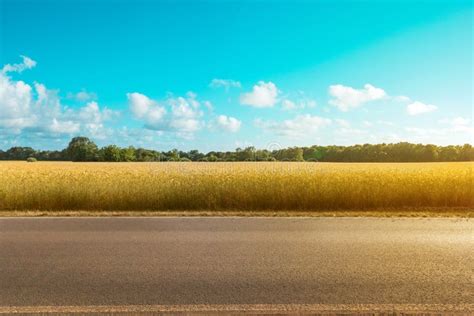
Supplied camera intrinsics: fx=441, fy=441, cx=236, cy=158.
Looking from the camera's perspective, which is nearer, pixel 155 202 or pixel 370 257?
pixel 370 257

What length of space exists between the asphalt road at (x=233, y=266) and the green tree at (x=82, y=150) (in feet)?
163

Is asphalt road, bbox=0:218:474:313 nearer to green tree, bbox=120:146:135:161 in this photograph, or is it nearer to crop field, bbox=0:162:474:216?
crop field, bbox=0:162:474:216

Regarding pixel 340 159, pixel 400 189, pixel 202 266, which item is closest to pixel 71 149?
pixel 340 159

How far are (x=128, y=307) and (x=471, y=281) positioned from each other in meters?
4.41

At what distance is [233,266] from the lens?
645 cm

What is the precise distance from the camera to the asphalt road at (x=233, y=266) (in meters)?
5.11

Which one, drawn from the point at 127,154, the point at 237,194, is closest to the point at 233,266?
the point at 237,194

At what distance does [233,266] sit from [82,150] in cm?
5525

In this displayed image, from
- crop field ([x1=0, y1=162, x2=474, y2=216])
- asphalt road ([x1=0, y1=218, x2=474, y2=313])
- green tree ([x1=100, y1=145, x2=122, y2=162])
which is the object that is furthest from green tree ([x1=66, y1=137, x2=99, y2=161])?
asphalt road ([x1=0, y1=218, x2=474, y2=313])

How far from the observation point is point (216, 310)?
4812 mm

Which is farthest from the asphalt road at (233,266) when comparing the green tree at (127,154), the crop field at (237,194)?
the green tree at (127,154)

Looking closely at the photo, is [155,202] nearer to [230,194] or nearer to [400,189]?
[230,194]

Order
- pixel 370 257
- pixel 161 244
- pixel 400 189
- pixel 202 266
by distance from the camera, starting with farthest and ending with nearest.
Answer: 1. pixel 400 189
2. pixel 161 244
3. pixel 370 257
4. pixel 202 266

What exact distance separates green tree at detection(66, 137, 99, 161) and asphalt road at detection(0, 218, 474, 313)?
163ft
